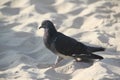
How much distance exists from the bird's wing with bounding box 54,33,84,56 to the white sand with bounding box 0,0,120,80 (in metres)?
0.17

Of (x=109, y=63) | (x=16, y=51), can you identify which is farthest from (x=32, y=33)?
(x=109, y=63)

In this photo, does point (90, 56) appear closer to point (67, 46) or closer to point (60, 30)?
point (67, 46)

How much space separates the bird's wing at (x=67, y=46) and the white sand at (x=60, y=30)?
0.57 feet

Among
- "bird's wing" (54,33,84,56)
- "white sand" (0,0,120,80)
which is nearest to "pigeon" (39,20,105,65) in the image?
"bird's wing" (54,33,84,56)

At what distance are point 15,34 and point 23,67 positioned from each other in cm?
141

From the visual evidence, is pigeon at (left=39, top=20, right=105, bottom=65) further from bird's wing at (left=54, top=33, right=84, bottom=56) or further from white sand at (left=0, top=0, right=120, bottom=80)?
white sand at (left=0, top=0, right=120, bottom=80)

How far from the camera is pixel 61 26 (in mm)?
7141

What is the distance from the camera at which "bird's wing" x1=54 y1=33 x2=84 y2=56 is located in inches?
224

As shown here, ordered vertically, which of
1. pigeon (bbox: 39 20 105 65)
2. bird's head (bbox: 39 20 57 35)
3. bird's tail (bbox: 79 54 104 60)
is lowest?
bird's tail (bbox: 79 54 104 60)

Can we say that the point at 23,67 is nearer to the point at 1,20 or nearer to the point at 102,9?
the point at 1,20

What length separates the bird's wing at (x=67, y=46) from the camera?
18.6 ft

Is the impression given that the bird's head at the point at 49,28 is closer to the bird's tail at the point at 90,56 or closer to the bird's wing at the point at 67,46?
the bird's wing at the point at 67,46

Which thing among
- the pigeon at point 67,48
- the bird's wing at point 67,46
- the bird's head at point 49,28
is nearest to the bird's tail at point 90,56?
the pigeon at point 67,48

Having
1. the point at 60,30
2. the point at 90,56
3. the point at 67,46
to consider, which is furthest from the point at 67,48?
the point at 60,30
